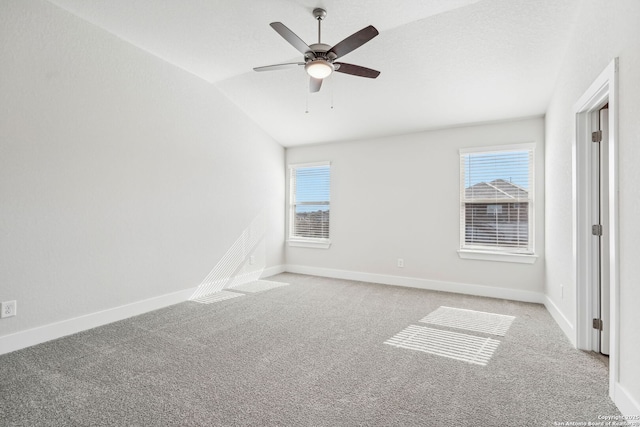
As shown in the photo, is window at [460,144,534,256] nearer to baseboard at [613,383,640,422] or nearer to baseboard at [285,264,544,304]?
baseboard at [285,264,544,304]

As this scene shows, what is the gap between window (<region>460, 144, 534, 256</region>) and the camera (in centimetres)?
430

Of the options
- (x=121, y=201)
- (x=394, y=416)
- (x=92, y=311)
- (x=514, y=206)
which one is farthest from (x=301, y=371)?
(x=514, y=206)

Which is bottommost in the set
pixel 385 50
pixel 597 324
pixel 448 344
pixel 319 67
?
pixel 448 344

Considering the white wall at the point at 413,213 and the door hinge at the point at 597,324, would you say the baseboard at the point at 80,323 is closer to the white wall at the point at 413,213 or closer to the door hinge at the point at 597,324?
the white wall at the point at 413,213

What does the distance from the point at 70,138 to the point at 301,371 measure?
2.94 metres

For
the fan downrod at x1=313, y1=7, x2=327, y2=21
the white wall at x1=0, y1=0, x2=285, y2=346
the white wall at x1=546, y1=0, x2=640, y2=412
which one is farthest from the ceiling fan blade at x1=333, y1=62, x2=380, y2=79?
the white wall at x1=0, y1=0, x2=285, y2=346

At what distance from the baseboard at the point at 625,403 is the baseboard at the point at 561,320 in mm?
992

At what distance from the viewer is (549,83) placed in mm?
3545

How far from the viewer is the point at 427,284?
15.9 feet

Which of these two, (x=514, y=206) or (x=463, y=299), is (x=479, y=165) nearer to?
(x=514, y=206)

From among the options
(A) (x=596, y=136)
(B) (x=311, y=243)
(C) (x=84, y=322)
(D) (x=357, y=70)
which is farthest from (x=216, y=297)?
(A) (x=596, y=136)

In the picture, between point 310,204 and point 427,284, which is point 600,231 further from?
point 310,204

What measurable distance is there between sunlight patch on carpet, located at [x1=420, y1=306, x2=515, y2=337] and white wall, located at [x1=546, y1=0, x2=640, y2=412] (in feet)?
1.88

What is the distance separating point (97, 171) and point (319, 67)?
2424mm
